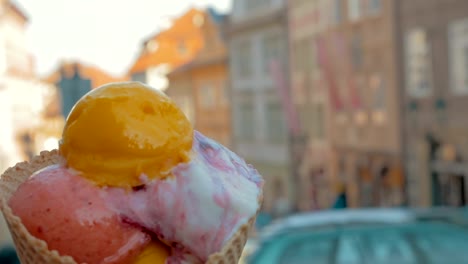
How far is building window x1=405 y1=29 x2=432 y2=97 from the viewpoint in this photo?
656 inches

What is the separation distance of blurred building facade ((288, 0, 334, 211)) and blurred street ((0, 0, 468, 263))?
1.7 inches

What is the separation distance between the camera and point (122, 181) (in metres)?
1.30

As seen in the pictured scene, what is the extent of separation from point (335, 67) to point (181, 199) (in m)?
20.4

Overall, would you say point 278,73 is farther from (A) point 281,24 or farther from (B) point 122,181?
(B) point 122,181

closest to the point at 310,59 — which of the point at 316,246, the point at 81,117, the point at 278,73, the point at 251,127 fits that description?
the point at 278,73

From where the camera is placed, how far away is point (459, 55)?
15508mm

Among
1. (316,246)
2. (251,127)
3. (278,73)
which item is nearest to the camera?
(316,246)

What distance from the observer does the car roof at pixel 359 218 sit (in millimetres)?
6949

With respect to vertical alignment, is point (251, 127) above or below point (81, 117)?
below

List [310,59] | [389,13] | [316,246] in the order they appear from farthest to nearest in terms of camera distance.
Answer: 1. [310,59]
2. [389,13]
3. [316,246]

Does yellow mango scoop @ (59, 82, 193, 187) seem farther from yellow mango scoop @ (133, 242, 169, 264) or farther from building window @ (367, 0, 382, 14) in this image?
building window @ (367, 0, 382, 14)

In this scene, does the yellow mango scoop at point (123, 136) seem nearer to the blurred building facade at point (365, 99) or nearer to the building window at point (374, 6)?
the blurred building facade at point (365, 99)

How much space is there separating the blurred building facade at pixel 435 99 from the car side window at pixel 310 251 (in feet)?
31.6

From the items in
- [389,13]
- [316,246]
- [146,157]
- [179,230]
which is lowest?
[316,246]
